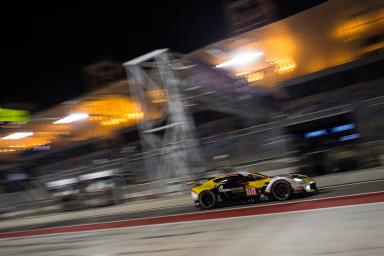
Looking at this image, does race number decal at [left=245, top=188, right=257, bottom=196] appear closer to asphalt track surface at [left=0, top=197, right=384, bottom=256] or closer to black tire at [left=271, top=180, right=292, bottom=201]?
black tire at [left=271, top=180, right=292, bottom=201]

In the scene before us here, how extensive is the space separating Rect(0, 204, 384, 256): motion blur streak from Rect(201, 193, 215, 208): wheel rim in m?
2.34

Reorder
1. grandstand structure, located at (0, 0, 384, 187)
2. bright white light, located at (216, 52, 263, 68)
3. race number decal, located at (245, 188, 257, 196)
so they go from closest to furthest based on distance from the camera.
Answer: race number decal, located at (245, 188, 257, 196) < grandstand structure, located at (0, 0, 384, 187) < bright white light, located at (216, 52, 263, 68)

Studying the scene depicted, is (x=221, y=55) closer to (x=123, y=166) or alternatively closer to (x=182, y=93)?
(x=182, y=93)

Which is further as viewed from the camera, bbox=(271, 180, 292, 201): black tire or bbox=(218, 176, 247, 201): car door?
bbox=(218, 176, 247, 201): car door

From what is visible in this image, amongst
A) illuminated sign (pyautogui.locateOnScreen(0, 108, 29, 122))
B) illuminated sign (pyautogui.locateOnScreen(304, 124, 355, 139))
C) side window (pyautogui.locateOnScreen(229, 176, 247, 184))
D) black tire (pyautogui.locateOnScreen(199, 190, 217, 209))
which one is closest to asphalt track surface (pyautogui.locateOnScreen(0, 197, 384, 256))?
black tire (pyautogui.locateOnScreen(199, 190, 217, 209))

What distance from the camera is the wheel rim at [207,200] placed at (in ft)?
45.9

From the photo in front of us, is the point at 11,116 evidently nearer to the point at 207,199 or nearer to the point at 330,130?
the point at 207,199

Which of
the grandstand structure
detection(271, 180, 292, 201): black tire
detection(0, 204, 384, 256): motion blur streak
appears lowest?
detection(0, 204, 384, 256): motion blur streak

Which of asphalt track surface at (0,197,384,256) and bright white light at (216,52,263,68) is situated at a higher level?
bright white light at (216,52,263,68)

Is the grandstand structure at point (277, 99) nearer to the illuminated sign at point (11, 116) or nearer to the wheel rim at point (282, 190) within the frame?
the illuminated sign at point (11, 116)

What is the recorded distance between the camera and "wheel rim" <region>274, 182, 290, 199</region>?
12492 mm

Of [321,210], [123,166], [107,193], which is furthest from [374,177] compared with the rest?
[107,193]

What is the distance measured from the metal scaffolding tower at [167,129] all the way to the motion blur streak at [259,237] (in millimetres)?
7172

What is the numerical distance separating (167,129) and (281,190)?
8603 mm
